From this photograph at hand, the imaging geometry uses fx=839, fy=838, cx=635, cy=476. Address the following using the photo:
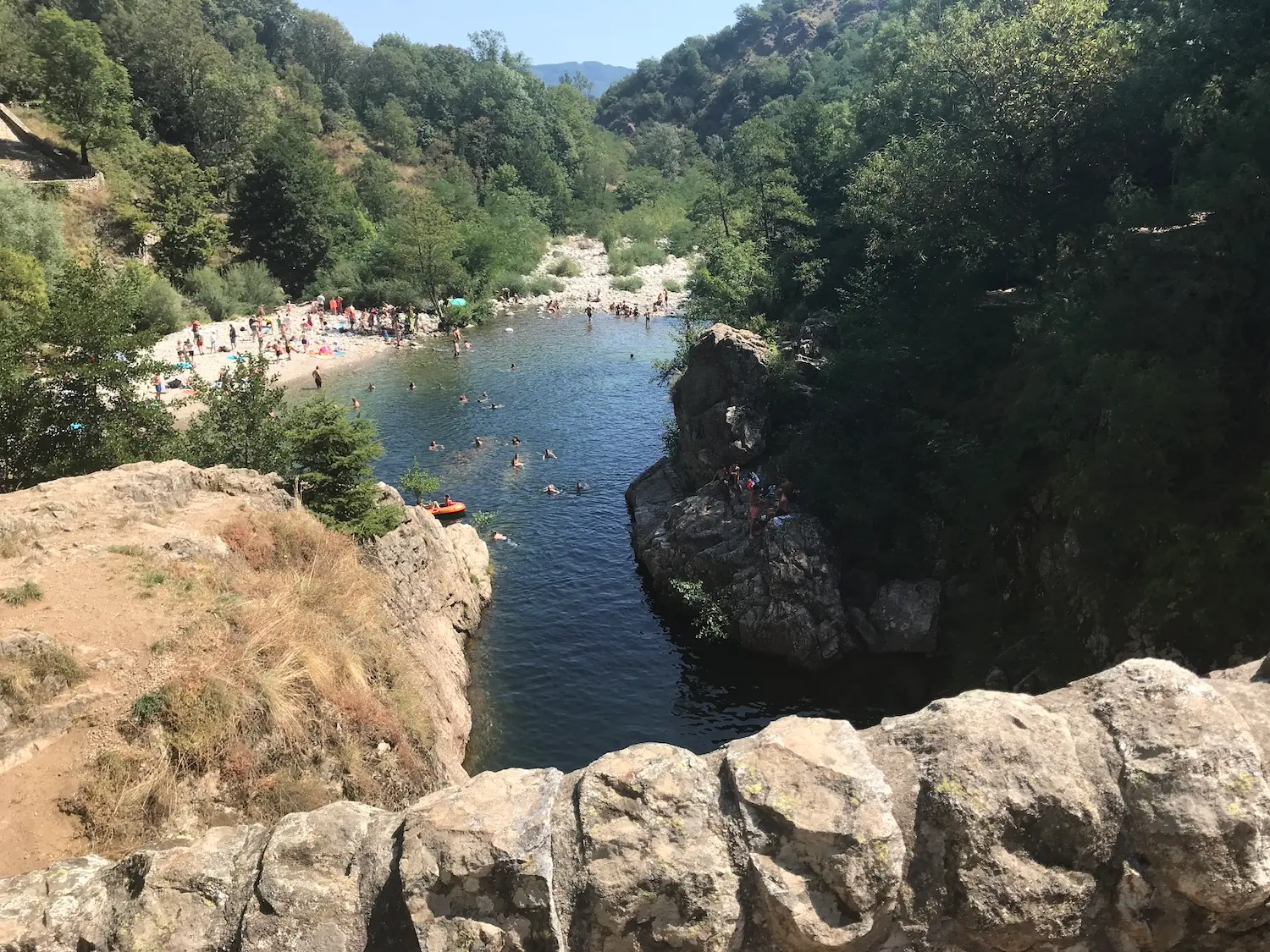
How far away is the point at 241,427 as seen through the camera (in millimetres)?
24859

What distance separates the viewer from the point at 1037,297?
25.3 metres

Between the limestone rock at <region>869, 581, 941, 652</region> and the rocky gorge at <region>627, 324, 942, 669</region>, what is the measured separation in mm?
27

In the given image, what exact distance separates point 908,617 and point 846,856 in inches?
776

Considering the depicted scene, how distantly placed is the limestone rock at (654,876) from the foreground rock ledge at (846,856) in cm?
1

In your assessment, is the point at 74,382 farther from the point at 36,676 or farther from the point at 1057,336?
the point at 1057,336

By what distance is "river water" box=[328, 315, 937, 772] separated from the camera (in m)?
21.9

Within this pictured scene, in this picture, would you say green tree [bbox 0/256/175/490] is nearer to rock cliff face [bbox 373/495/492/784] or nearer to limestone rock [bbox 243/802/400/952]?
rock cliff face [bbox 373/495/492/784]

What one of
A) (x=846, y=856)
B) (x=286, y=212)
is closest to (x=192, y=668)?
(x=846, y=856)

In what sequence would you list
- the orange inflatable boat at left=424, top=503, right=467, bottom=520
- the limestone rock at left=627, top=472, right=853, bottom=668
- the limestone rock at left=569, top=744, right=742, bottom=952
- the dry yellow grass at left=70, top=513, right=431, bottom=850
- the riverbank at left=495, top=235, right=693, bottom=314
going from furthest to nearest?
the riverbank at left=495, top=235, right=693, bottom=314
the orange inflatable boat at left=424, top=503, right=467, bottom=520
the limestone rock at left=627, top=472, right=853, bottom=668
the dry yellow grass at left=70, top=513, right=431, bottom=850
the limestone rock at left=569, top=744, right=742, bottom=952

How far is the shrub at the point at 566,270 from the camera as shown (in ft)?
266

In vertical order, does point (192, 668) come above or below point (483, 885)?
below

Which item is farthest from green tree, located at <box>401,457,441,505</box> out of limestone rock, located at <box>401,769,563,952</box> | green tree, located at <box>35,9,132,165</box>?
green tree, located at <box>35,9,132,165</box>

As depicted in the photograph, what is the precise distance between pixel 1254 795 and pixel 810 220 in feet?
124

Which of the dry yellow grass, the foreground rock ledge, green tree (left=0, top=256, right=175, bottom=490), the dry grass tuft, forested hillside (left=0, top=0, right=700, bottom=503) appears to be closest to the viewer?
the foreground rock ledge
